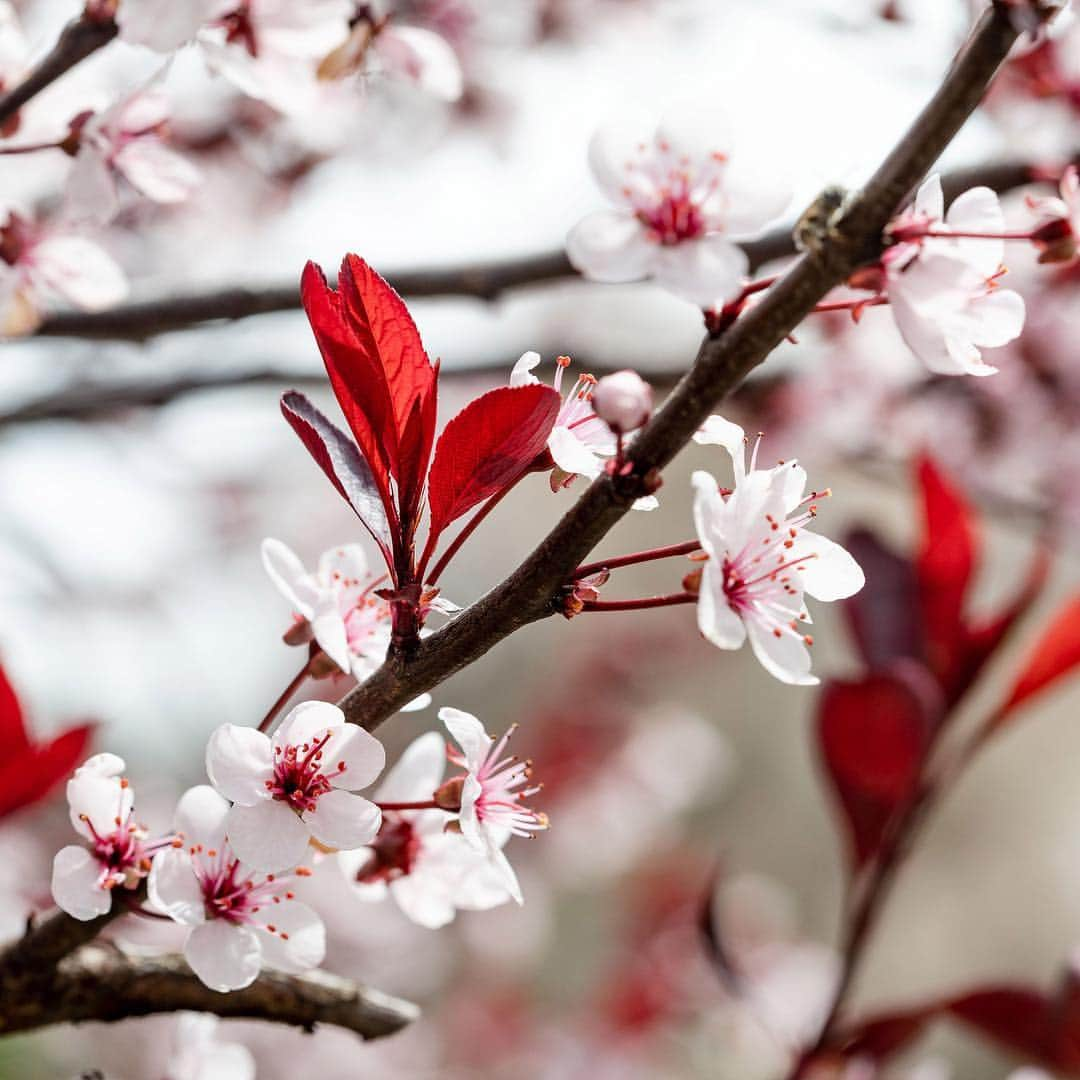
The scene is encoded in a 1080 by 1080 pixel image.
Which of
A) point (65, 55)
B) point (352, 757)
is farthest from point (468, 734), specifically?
point (65, 55)

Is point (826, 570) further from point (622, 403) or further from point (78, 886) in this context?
point (78, 886)

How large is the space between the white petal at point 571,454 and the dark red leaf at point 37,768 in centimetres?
30

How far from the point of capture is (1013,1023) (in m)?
0.81

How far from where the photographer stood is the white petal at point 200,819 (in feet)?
1.37

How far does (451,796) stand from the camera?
446 millimetres

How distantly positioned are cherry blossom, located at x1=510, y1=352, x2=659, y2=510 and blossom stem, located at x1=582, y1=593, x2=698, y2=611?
0.11ft

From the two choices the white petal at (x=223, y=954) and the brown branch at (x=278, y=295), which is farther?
the brown branch at (x=278, y=295)

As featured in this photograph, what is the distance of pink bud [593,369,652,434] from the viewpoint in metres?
0.36

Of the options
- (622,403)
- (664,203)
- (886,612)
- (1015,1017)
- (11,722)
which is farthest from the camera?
(886,612)

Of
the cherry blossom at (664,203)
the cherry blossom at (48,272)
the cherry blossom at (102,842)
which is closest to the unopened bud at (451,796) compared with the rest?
the cherry blossom at (102,842)

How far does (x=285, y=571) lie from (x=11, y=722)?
21 cm

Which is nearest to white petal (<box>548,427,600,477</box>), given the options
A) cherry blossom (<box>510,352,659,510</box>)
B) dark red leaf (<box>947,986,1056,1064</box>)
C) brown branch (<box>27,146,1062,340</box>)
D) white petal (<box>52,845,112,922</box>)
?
cherry blossom (<box>510,352,659,510</box>)

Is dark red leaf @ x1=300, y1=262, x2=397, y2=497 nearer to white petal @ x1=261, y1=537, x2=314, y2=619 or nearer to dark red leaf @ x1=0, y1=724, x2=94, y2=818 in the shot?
white petal @ x1=261, y1=537, x2=314, y2=619

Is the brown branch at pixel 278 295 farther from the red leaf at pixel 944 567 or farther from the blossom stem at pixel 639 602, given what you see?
the blossom stem at pixel 639 602
